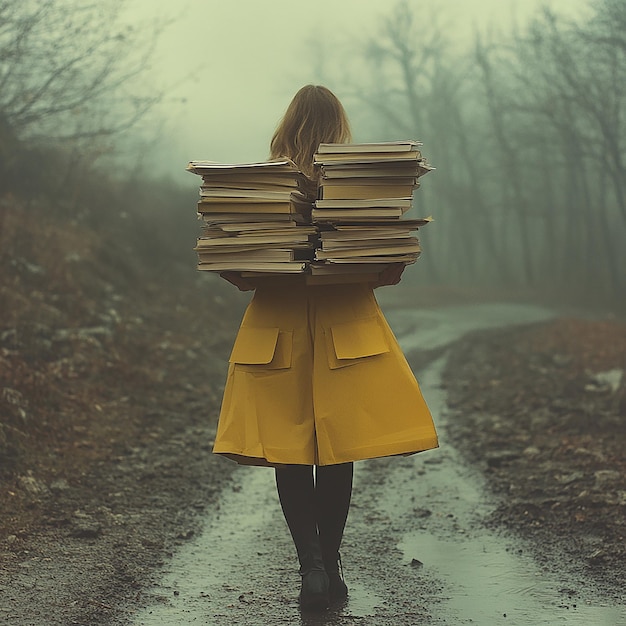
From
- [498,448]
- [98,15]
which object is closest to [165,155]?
[98,15]

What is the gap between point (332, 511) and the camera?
13.6 ft

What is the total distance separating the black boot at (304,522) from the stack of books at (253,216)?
2.86ft

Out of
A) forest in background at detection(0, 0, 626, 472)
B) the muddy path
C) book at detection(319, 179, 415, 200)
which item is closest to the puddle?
the muddy path

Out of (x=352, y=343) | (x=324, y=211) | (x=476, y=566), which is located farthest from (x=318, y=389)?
(x=476, y=566)

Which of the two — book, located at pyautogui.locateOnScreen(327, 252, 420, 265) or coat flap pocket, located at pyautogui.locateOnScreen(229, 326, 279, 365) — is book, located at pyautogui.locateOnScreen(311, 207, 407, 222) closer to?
book, located at pyautogui.locateOnScreen(327, 252, 420, 265)

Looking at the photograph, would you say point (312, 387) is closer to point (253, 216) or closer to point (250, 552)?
point (253, 216)

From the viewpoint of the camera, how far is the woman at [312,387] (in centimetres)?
391

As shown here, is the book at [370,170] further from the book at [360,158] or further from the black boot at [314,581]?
the black boot at [314,581]

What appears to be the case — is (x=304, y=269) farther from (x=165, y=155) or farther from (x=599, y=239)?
(x=599, y=239)

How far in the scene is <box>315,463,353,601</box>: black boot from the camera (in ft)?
13.5

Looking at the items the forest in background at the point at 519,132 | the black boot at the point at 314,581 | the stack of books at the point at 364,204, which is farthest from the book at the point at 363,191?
the forest in background at the point at 519,132

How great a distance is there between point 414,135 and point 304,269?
132ft

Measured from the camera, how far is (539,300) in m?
35.7

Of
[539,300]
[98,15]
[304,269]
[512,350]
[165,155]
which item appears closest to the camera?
[304,269]
